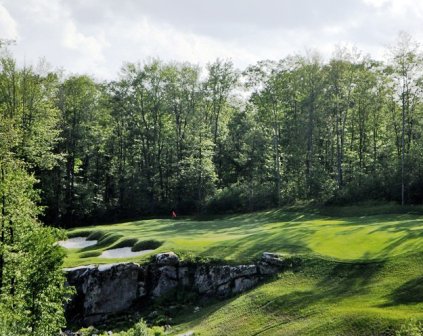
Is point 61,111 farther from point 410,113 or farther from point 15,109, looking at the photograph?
point 410,113

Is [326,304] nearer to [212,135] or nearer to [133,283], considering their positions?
[133,283]

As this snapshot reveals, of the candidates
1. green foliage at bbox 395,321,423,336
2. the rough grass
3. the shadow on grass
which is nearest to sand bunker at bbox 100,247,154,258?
the rough grass

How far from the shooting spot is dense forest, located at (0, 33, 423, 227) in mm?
55375

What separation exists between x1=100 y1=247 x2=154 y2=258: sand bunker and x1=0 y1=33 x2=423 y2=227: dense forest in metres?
20.9

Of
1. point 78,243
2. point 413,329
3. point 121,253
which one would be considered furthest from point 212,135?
point 413,329

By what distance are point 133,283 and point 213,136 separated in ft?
152

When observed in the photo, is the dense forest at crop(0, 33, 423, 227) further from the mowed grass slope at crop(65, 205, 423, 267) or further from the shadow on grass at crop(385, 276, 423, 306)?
the shadow on grass at crop(385, 276, 423, 306)

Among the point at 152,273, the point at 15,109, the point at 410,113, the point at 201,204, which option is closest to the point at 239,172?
the point at 201,204

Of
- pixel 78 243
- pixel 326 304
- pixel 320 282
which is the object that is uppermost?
pixel 78 243

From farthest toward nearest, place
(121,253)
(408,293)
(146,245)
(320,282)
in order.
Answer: (146,245)
(121,253)
(320,282)
(408,293)

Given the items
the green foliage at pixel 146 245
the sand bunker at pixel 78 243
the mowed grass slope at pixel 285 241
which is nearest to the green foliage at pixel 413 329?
the mowed grass slope at pixel 285 241

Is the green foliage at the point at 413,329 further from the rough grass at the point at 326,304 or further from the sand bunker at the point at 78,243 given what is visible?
the sand bunker at the point at 78,243

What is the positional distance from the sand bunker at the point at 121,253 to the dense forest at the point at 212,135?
20.9 meters

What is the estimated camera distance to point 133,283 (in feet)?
93.2
